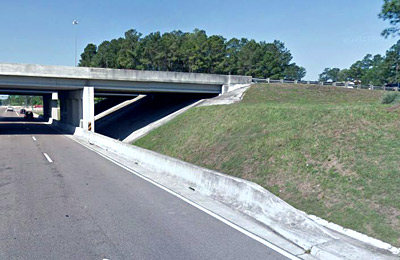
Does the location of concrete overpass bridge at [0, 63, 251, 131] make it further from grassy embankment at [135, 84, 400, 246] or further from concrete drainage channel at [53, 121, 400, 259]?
concrete drainage channel at [53, 121, 400, 259]

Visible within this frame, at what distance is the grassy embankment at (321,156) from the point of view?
280 inches

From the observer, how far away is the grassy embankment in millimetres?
7121

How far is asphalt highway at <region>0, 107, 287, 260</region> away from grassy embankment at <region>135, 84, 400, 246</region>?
8.87 ft

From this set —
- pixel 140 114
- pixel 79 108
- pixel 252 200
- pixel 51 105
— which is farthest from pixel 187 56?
pixel 252 200

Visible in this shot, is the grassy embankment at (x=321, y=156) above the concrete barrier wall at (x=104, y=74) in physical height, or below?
below

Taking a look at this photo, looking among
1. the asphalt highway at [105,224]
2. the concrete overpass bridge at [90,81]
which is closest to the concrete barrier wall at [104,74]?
the concrete overpass bridge at [90,81]

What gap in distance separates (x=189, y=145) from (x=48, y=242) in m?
15.3

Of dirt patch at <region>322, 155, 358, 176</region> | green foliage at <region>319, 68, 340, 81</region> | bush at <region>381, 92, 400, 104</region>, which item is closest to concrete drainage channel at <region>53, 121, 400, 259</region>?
dirt patch at <region>322, 155, 358, 176</region>

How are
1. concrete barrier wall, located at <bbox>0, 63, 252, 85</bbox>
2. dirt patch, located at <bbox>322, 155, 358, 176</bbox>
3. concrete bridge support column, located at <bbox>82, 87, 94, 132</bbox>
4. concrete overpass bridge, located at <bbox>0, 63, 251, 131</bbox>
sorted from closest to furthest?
1. dirt patch, located at <bbox>322, 155, 358, 176</bbox>
2. concrete barrier wall, located at <bbox>0, 63, 252, 85</bbox>
3. concrete overpass bridge, located at <bbox>0, 63, 251, 131</bbox>
4. concrete bridge support column, located at <bbox>82, 87, 94, 132</bbox>

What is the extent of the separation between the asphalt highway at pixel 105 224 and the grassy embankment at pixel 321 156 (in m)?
2.70

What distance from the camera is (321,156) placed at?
409 inches

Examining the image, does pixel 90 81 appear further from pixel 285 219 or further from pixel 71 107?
pixel 285 219

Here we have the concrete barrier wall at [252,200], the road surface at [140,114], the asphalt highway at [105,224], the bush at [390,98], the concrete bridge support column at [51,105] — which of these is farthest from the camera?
the concrete bridge support column at [51,105]

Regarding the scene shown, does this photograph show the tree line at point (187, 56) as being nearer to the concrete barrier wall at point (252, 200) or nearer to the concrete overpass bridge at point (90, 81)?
the concrete overpass bridge at point (90, 81)
